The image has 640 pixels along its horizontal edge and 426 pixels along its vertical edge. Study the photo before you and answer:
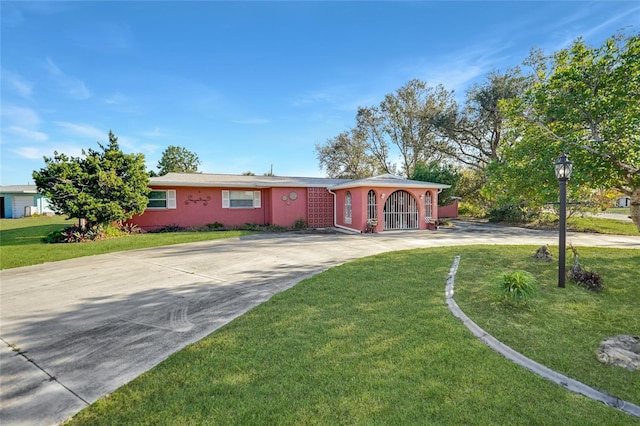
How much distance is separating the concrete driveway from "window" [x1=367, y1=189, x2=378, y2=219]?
19.2ft

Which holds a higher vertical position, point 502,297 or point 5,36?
point 5,36

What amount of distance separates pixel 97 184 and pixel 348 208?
11270 millimetres

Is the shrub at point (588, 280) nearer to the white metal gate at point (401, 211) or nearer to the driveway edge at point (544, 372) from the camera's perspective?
the driveway edge at point (544, 372)

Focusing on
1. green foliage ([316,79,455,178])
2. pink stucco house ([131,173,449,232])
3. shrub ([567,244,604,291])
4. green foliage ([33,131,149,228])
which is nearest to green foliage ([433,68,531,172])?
green foliage ([316,79,455,178])

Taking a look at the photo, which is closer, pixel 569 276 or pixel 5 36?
pixel 569 276

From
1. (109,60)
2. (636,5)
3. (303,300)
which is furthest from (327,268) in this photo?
(109,60)

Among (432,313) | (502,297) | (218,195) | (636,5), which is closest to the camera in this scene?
(432,313)

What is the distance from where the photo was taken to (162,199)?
14.7 meters

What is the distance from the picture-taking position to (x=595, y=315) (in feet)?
13.3

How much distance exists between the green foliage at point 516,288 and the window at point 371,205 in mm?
9871

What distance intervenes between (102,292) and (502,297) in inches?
267

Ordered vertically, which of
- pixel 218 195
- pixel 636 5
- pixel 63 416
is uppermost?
pixel 636 5

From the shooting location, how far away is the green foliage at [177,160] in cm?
3906

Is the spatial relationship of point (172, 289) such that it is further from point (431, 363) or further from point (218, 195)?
point (218, 195)
